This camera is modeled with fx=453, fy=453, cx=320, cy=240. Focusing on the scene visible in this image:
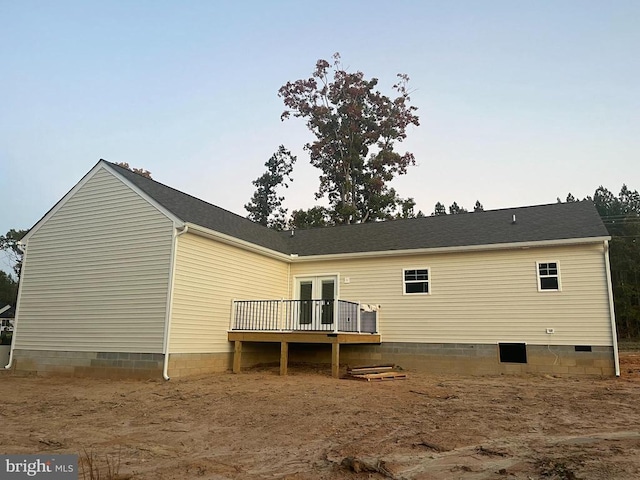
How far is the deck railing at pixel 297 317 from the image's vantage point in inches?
517

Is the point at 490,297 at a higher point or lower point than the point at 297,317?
higher

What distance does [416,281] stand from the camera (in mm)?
14219

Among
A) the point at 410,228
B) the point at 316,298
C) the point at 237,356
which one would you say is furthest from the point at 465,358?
the point at 237,356

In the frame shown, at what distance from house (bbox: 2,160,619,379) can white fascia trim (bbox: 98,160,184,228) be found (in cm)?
5

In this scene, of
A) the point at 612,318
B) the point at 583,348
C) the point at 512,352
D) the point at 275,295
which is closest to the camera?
the point at 612,318

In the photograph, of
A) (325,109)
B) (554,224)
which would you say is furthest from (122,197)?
(325,109)

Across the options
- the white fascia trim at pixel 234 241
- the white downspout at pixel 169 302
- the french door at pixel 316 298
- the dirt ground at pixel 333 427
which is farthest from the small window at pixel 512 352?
the white downspout at pixel 169 302

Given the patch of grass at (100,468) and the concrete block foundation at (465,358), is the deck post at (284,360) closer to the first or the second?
the concrete block foundation at (465,358)

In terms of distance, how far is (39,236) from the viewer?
45.3 ft

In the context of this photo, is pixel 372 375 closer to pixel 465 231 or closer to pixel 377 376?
pixel 377 376

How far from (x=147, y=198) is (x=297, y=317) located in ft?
18.5

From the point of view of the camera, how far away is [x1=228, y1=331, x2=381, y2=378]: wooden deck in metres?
12.1

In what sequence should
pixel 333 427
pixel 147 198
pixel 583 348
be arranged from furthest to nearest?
pixel 147 198 < pixel 583 348 < pixel 333 427

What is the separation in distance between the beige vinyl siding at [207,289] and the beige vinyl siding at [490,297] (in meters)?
3.33
